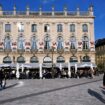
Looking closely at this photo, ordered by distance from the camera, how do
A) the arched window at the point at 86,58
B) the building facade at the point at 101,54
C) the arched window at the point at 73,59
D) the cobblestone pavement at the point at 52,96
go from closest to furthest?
the cobblestone pavement at the point at 52,96 → the arched window at the point at 73,59 → the arched window at the point at 86,58 → the building facade at the point at 101,54

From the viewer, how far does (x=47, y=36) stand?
62094mm

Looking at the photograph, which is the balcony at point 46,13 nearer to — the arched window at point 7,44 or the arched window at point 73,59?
the arched window at point 7,44

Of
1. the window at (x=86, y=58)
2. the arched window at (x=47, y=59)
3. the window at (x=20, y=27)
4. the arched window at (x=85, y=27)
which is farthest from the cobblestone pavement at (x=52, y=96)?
the arched window at (x=85, y=27)

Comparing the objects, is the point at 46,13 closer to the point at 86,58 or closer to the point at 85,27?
the point at 85,27

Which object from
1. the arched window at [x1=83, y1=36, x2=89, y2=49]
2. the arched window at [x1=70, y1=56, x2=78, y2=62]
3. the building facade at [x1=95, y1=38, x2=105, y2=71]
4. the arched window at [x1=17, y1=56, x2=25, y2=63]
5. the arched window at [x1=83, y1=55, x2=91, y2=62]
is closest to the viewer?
the arched window at [x1=17, y1=56, x2=25, y2=63]

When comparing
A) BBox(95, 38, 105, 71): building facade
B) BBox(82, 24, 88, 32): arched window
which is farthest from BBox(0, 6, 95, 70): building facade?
BBox(95, 38, 105, 71): building facade

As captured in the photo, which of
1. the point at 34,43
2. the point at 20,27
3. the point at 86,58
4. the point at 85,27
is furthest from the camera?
the point at 85,27

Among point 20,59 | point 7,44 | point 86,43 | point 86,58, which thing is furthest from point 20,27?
point 86,58

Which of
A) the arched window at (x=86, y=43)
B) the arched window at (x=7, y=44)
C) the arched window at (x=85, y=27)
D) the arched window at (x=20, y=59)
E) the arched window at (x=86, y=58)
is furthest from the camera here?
the arched window at (x=85, y=27)

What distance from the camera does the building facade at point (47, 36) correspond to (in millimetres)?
61062

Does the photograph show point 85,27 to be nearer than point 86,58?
No

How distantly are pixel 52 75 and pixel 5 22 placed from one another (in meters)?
20.6

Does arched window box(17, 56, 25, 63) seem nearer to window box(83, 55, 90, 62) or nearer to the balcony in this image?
the balcony

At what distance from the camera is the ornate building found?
61062 millimetres
